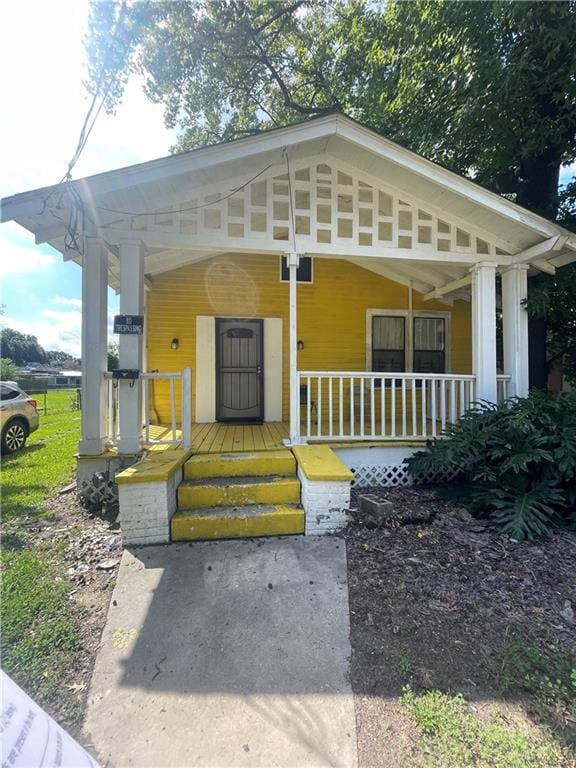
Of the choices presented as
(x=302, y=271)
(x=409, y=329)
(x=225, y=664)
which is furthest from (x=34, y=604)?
(x=409, y=329)

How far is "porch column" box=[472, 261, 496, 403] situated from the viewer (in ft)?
16.3

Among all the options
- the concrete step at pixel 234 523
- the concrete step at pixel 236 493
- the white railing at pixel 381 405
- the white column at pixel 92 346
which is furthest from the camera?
the white railing at pixel 381 405

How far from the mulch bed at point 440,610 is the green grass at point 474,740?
0.08 metres

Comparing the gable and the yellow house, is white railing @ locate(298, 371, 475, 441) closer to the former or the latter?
the yellow house

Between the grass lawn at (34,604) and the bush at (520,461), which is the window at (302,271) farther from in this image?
the grass lawn at (34,604)

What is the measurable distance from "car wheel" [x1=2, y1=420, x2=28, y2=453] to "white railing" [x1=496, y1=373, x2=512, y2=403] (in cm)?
957

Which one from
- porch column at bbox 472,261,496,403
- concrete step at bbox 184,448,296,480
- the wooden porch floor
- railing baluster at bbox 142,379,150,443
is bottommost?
concrete step at bbox 184,448,296,480

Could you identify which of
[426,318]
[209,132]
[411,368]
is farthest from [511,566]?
[209,132]

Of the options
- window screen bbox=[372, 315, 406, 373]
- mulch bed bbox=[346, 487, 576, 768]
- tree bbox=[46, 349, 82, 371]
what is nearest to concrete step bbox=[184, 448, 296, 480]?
mulch bed bbox=[346, 487, 576, 768]

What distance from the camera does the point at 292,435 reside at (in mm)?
4645

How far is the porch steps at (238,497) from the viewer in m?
3.43

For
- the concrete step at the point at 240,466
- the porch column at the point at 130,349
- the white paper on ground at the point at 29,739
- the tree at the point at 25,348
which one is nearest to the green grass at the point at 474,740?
the white paper on ground at the point at 29,739

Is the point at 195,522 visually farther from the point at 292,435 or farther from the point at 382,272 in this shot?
the point at 382,272

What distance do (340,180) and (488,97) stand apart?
288 centimetres
